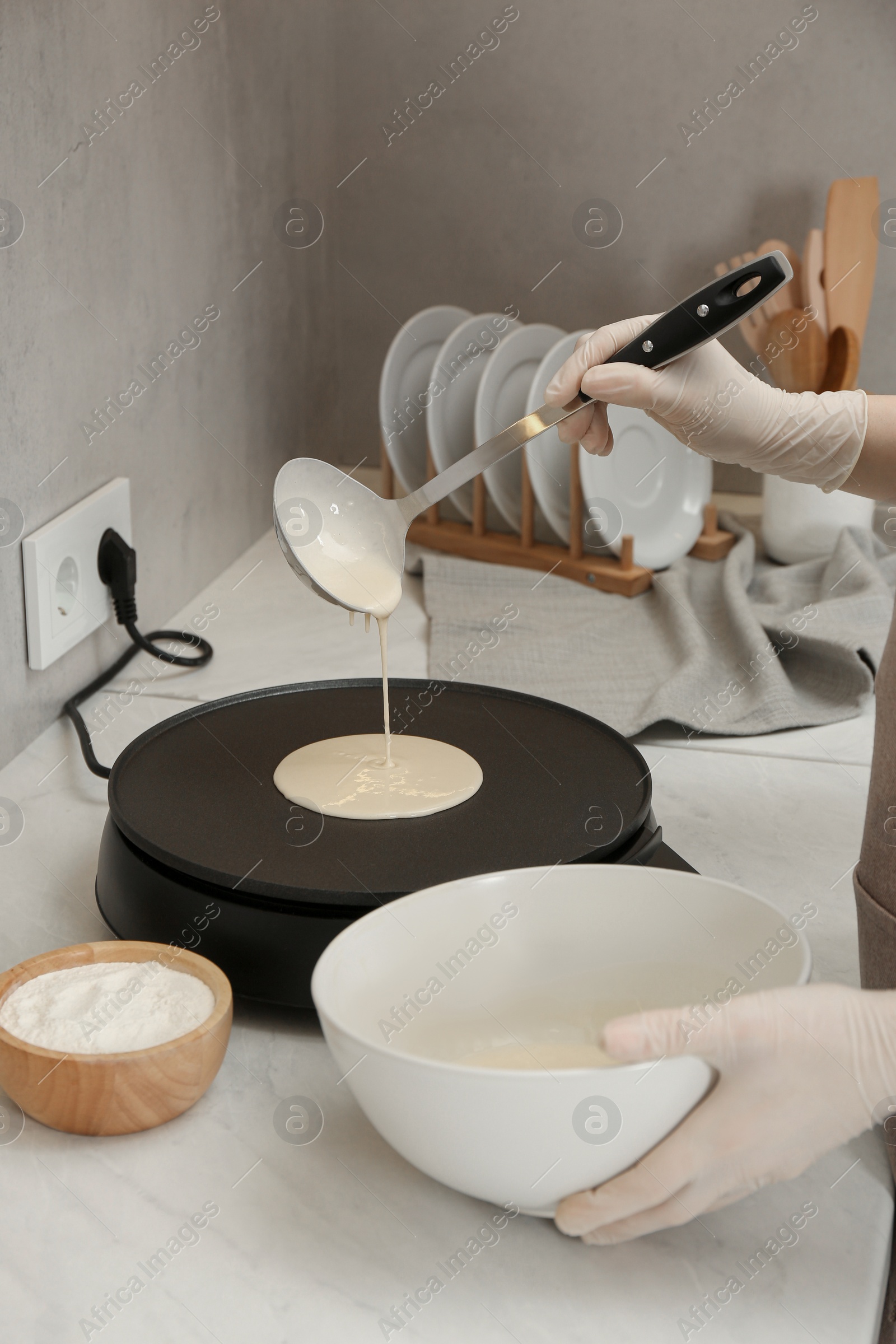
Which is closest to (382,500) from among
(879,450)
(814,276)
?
(879,450)

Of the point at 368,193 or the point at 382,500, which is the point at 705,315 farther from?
the point at 368,193

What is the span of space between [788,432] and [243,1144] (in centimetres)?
57

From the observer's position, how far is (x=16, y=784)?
99 cm

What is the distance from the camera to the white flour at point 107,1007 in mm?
602

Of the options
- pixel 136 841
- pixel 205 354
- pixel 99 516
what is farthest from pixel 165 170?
pixel 136 841

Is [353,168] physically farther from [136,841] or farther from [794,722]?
[136,841]

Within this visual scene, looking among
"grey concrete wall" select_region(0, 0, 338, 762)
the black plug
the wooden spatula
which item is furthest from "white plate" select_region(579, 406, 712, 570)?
the black plug

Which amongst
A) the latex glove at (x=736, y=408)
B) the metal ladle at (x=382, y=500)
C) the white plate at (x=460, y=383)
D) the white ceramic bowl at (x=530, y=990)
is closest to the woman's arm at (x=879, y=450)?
the latex glove at (x=736, y=408)

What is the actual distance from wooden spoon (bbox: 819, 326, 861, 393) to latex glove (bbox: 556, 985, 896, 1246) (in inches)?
44.2

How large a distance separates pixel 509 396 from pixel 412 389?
5.9 inches

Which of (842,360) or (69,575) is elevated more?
(69,575)

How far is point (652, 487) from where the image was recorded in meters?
1.56

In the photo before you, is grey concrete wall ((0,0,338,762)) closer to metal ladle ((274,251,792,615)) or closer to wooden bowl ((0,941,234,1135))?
metal ladle ((274,251,792,615))

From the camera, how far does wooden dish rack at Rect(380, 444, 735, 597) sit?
147 cm
